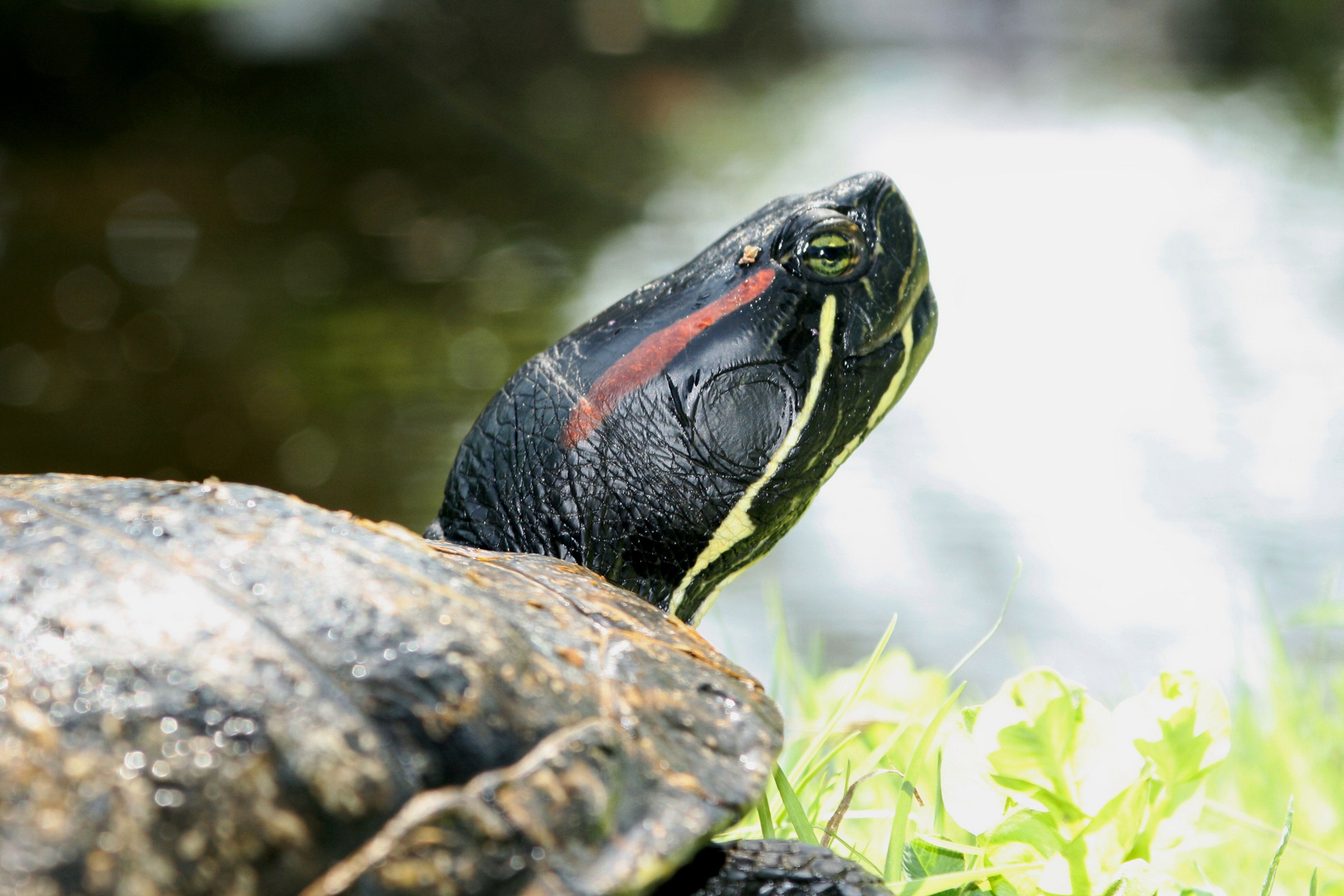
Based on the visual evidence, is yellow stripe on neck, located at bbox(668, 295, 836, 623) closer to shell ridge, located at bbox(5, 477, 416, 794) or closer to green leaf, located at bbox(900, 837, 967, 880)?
green leaf, located at bbox(900, 837, 967, 880)

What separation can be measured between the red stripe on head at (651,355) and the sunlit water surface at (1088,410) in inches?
29.7

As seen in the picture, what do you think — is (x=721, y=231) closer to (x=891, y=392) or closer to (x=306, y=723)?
(x=891, y=392)

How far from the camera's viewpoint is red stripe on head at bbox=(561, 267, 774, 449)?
155cm

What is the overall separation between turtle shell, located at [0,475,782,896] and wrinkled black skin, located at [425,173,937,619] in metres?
0.46

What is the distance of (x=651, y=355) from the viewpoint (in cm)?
156

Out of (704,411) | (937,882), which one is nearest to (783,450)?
(704,411)

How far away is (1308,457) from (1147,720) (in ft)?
12.2

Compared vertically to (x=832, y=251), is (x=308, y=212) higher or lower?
lower

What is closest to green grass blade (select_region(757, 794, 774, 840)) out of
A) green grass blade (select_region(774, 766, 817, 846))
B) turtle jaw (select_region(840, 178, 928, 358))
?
green grass blade (select_region(774, 766, 817, 846))

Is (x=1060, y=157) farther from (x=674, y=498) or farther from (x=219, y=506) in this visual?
(x=219, y=506)

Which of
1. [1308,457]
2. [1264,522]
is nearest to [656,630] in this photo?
[1264,522]

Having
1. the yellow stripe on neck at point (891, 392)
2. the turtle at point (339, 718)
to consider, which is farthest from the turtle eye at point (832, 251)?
the turtle at point (339, 718)

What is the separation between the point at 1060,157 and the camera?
28.2 feet

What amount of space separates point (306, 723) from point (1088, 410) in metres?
4.67
